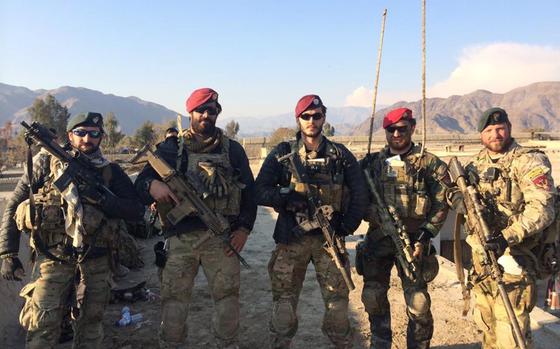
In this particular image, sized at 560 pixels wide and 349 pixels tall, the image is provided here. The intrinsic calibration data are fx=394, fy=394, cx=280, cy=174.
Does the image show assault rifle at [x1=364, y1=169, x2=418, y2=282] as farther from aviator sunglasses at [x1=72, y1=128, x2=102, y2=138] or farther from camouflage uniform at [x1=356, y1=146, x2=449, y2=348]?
aviator sunglasses at [x1=72, y1=128, x2=102, y2=138]

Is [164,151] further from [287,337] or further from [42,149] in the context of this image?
[287,337]

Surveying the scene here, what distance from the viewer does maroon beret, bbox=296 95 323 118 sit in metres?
3.85

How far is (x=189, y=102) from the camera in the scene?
3.85m

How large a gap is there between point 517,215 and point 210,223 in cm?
275

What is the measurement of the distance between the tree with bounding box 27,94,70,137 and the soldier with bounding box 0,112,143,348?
161 feet

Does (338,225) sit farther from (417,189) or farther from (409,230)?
(417,189)

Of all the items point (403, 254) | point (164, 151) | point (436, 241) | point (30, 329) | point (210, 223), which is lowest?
point (436, 241)

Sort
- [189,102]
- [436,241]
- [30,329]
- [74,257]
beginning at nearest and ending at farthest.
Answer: [30,329], [74,257], [189,102], [436,241]

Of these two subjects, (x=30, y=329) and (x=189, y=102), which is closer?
(x=30, y=329)

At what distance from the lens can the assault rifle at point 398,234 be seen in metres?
3.87

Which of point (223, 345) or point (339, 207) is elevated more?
point (339, 207)

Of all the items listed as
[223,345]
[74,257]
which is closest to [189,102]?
[74,257]

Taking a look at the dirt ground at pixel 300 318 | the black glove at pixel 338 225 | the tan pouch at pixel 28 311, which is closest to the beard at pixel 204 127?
the black glove at pixel 338 225

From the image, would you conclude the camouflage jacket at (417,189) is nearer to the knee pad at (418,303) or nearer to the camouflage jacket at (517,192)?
the camouflage jacket at (517,192)
